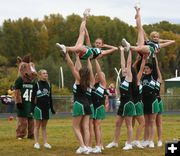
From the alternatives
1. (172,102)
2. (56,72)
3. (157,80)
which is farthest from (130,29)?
(157,80)

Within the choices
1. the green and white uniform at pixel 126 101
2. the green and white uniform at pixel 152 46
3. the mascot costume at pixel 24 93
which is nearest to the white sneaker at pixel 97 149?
the green and white uniform at pixel 126 101

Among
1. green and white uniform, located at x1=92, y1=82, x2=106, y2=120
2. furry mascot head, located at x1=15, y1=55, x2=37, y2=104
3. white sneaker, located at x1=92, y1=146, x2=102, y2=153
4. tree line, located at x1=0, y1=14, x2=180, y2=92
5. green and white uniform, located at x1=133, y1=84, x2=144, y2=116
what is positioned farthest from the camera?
tree line, located at x1=0, y1=14, x2=180, y2=92

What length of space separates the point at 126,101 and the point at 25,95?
3960 millimetres

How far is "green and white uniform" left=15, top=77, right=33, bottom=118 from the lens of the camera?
16.0 m

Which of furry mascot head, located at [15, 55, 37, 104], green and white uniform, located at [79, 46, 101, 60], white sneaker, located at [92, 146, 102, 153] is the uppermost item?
Result: green and white uniform, located at [79, 46, 101, 60]

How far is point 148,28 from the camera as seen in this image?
9594 centimetres

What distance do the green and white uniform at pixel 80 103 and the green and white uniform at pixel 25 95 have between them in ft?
12.0

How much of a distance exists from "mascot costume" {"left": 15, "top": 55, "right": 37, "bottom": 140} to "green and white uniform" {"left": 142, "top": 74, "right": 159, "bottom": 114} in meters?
3.50

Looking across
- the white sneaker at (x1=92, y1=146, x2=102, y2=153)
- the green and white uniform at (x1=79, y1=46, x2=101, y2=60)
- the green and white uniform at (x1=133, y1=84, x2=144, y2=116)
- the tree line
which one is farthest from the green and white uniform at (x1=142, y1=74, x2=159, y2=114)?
the tree line

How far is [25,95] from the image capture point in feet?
52.9

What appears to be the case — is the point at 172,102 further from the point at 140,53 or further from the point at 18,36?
the point at 18,36

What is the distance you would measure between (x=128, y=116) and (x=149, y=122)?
0.95m

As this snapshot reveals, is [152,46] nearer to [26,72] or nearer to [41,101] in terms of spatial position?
[41,101]

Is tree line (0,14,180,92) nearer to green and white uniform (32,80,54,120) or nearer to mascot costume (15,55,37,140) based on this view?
mascot costume (15,55,37,140)
